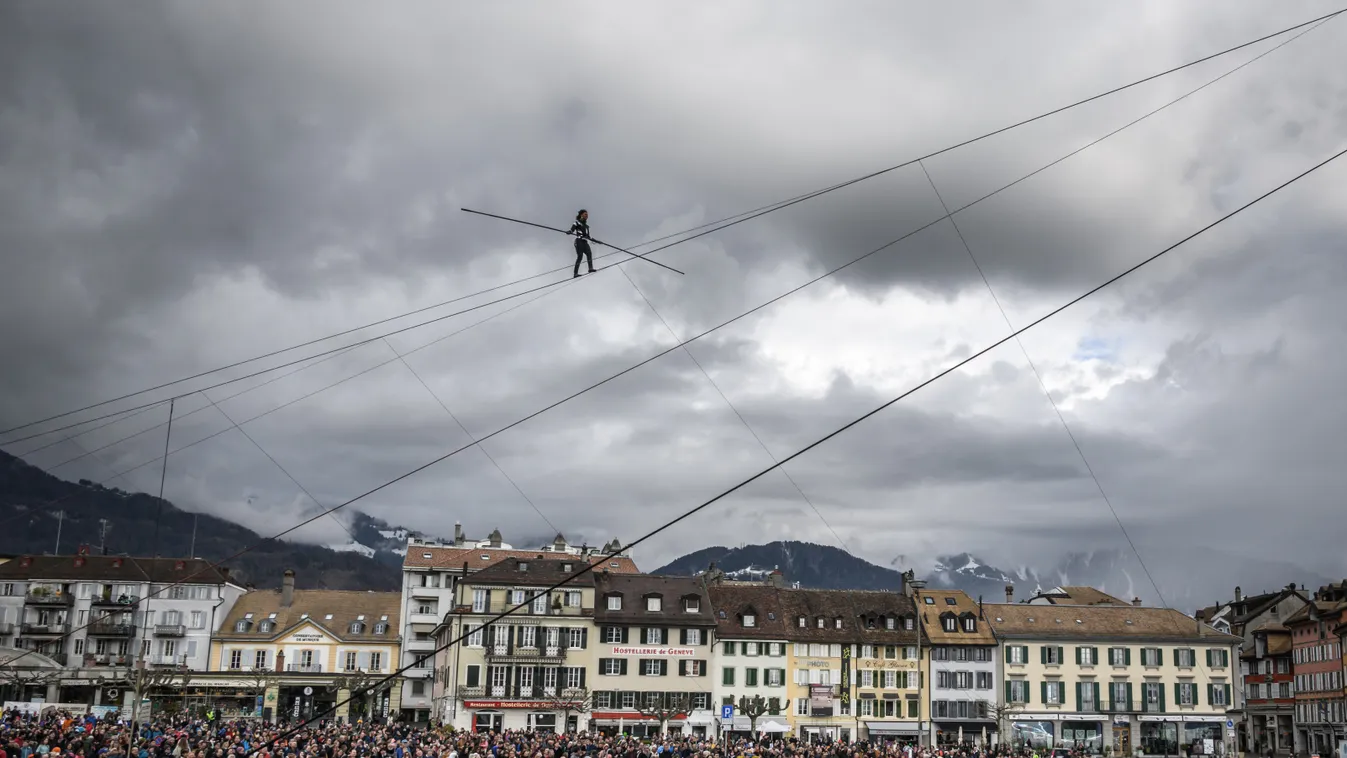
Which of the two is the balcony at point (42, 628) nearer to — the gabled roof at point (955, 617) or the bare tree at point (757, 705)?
the bare tree at point (757, 705)

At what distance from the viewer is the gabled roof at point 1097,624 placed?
310 ft

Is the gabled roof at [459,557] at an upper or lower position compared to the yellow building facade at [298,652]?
upper

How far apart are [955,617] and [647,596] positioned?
25449 millimetres

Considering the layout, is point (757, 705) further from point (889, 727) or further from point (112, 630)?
point (112, 630)

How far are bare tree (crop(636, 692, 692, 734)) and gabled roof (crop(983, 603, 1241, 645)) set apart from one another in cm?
2641

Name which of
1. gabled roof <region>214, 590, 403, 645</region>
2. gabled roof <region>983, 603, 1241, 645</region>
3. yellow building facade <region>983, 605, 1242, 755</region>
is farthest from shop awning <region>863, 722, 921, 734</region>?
gabled roof <region>214, 590, 403, 645</region>

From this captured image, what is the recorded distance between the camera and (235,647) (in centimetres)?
9662

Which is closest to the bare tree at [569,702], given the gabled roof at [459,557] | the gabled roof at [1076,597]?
the gabled roof at [459,557]

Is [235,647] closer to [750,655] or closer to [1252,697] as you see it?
[750,655]

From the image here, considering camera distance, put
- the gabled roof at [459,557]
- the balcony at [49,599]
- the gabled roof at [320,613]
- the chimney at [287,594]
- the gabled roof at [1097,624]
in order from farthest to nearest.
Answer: the gabled roof at [459,557], the chimney at [287,594], the balcony at [49,599], the gabled roof at [320,613], the gabled roof at [1097,624]

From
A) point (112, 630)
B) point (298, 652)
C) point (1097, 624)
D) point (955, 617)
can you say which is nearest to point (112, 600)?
point (112, 630)

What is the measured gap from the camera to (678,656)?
286ft

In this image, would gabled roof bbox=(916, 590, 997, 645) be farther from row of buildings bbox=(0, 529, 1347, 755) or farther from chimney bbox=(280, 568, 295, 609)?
chimney bbox=(280, 568, 295, 609)

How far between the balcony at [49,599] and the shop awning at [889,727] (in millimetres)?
66499
